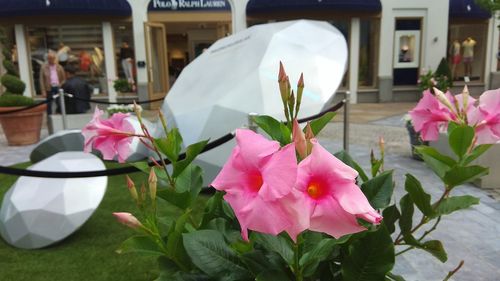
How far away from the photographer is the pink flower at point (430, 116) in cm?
139

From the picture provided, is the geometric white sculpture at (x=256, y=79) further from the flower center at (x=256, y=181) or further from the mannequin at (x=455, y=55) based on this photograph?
the mannequin at (x=455, y=55)

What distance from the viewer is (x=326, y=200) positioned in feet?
2.55

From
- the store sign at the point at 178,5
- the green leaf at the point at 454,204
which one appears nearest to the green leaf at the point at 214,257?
the green leaf at the point at 454,204

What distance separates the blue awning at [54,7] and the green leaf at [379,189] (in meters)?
12.9

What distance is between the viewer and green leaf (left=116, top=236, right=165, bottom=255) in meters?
1.13

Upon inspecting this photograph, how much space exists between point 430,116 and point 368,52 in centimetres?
1435

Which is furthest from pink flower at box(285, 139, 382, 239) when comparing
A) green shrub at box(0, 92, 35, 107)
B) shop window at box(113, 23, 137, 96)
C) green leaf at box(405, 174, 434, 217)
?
shop window at box(113, 23, 137, 96)

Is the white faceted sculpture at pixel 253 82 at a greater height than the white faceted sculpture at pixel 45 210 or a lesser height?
greater

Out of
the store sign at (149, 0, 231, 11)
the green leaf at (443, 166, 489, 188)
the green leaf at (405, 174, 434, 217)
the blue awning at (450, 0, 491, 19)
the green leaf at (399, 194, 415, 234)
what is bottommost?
the green leaf at (399, 194, 415, 234)

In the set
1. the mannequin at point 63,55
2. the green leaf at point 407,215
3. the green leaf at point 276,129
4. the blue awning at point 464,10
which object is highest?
the blue awning at point 464,10

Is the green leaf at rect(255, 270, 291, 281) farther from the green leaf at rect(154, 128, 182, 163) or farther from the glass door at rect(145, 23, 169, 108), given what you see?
the glass door at rect(145, 23, 169, 108)

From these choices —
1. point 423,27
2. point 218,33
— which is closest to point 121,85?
point 218,33

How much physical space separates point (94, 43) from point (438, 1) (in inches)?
439

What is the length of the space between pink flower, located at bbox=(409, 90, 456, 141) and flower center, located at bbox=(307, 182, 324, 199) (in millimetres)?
754
